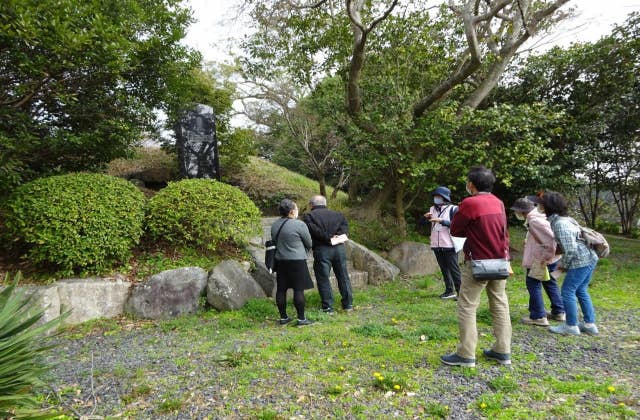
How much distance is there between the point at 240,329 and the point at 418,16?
8.32m

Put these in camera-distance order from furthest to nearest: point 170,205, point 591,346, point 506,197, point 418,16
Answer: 1. point 506,197
2. point 418,16
3. point 170,205
4. point 591,346

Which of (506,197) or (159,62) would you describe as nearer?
(159,62)

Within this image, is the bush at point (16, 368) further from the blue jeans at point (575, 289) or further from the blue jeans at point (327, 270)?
the blue jeans at point (575, 289)

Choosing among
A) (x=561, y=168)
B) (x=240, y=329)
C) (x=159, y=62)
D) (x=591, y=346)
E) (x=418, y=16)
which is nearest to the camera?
(x=591, y=346)

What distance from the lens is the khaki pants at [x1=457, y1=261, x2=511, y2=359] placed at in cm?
362

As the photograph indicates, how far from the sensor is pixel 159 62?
7.52 meters

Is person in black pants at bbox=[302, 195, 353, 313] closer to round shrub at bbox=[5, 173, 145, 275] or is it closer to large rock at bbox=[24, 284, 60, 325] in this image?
round shrub at bbox=[5, 173, 145, 275]

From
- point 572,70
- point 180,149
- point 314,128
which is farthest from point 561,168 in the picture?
point 180,149

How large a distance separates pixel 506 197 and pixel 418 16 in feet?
20.9

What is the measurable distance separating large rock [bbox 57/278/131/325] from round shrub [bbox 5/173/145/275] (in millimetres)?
236

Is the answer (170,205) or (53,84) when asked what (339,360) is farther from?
(53,84)

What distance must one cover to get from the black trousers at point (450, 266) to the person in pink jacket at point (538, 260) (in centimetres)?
137

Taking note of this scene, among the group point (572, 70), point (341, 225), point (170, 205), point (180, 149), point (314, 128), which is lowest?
point (341, 225)

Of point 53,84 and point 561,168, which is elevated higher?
point 53,84
